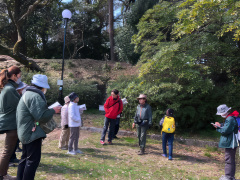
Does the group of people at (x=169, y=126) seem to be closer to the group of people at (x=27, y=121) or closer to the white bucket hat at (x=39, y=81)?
the group of people at (x=27, y=121)

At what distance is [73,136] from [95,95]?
25.7ft

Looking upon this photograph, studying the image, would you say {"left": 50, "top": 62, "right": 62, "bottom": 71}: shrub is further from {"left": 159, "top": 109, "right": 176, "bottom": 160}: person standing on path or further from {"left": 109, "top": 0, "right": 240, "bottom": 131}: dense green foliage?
{"left": 159, "top": 109, "right": 176, "bottom": 160}: person standing on path

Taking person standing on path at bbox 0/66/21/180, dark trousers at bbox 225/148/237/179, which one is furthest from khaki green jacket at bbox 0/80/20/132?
dark trousers at bbox 225/148/237/179

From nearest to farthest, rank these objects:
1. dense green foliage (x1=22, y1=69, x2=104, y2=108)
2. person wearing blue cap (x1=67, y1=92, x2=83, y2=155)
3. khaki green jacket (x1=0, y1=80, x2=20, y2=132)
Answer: khaki green jacket (x1=0, y1=80, x2=20, y2=132) < person wearing blue cap (x1=67, y1=92, x2=83, y2=155) < dense green foliage (x1=22, y1=69, x2=104, y2=108)

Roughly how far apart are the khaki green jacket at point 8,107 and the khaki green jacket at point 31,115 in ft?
1.89

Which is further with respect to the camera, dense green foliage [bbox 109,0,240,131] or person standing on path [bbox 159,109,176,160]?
dense green foliage [bbox 109,0,240,131]

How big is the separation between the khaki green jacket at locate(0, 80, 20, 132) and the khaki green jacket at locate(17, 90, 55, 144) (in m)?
0.58

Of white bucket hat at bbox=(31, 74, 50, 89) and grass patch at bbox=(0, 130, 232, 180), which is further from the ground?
white bucket hat at bbox=(31, 74, 50, 89)

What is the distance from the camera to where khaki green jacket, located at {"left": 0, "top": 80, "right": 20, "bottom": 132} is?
3.58 m

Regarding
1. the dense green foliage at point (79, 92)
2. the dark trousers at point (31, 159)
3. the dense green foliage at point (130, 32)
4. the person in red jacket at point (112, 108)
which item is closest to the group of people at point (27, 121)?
the dark trousers at point (31, 159)

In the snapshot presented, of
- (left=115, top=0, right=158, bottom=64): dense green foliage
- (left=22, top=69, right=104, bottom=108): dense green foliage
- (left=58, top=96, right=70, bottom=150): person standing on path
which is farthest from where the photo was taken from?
(left=115, top=0, right=158, bottom=64): dense green foliage

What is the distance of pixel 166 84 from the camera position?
8039 millimetres

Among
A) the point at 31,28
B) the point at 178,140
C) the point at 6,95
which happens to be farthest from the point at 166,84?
the point at 31,28

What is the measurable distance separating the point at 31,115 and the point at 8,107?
0.78 metres
